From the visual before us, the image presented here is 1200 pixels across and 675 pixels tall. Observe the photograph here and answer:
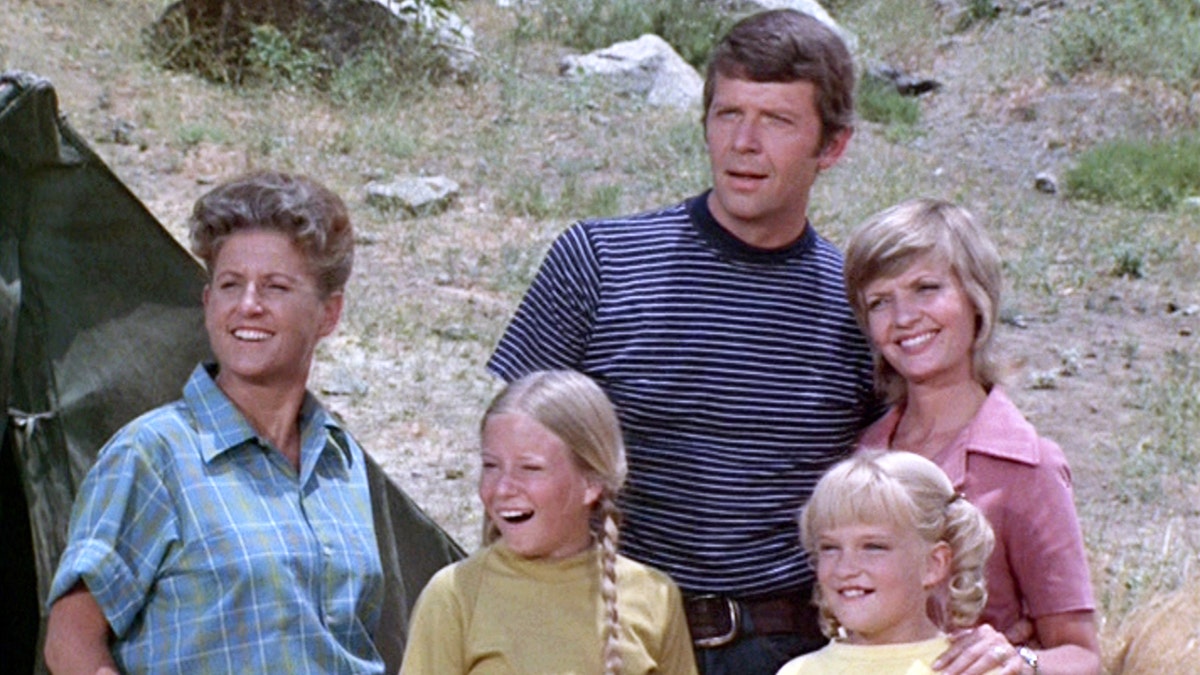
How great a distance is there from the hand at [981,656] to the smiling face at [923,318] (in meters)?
0.43

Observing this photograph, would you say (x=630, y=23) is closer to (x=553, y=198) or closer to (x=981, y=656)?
(x=553, y=198)

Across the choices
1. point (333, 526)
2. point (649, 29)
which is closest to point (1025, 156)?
point (649, 29)

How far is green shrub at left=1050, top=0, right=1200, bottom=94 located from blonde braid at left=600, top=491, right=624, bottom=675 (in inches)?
408

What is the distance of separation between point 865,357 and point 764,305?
206mm

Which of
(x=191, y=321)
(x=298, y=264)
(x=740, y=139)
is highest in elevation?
(x=740, y=139)

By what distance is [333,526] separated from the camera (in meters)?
3.06

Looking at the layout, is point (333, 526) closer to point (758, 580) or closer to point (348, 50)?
point (758, 580)

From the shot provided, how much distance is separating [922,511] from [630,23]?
11.2m

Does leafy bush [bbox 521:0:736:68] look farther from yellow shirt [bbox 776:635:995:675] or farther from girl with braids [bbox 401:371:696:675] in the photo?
yellow shirt [bbox 776:635:995:675]

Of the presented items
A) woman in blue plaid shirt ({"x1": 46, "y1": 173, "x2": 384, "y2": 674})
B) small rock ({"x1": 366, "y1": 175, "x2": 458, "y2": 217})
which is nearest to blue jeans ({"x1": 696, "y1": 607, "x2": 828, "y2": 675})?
woman in blue plaid shirt ({"x1": 46, "y1": 173, "x2": 384, "y2": 674})

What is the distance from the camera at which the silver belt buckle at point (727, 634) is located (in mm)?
3127

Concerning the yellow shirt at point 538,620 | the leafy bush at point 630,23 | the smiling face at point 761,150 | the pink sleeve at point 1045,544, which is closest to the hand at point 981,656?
the pink sleeve at point 1045,544

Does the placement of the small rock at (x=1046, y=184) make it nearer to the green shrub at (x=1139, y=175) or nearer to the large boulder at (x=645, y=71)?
the green shrub at (x=1139, y=175)

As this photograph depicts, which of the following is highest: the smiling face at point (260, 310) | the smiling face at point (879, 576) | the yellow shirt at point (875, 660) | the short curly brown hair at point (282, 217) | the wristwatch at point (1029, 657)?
the short curly brown hair at point (282, 217)
